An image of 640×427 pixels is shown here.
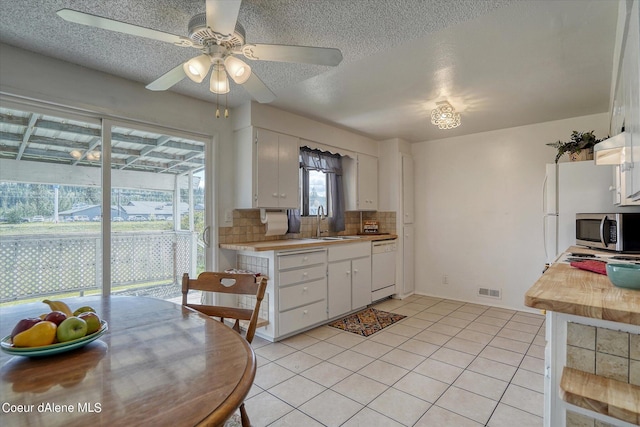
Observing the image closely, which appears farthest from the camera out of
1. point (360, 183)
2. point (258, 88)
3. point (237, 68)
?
→ point (360, 183)

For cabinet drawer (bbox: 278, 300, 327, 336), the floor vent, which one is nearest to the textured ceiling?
cabinet drawer (bbox: 278, 300, 327, 336)

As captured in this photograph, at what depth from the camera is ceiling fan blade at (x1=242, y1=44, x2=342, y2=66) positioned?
5.12ft

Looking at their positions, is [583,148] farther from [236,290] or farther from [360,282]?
[236,290]

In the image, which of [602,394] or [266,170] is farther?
[266,170]

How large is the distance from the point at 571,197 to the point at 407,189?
2.15 m

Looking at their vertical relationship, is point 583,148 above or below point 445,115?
below

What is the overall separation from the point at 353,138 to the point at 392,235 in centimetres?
150

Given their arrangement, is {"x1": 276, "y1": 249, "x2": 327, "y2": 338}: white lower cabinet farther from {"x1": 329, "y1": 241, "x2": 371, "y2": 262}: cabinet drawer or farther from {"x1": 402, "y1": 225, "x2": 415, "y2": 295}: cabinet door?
{"x1": 402, "y1": 225, "x2": 415, "y2": 295}: cabinet door

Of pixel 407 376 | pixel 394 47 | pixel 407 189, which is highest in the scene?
pixel 394 47

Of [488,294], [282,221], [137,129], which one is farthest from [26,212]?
[488,294]

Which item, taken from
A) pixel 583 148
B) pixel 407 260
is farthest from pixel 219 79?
pixel 407 260

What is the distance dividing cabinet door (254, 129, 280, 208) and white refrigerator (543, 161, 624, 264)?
2.74 m

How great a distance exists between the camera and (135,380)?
33.3 inches

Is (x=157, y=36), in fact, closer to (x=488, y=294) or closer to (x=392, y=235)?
(x=392, y=235)
